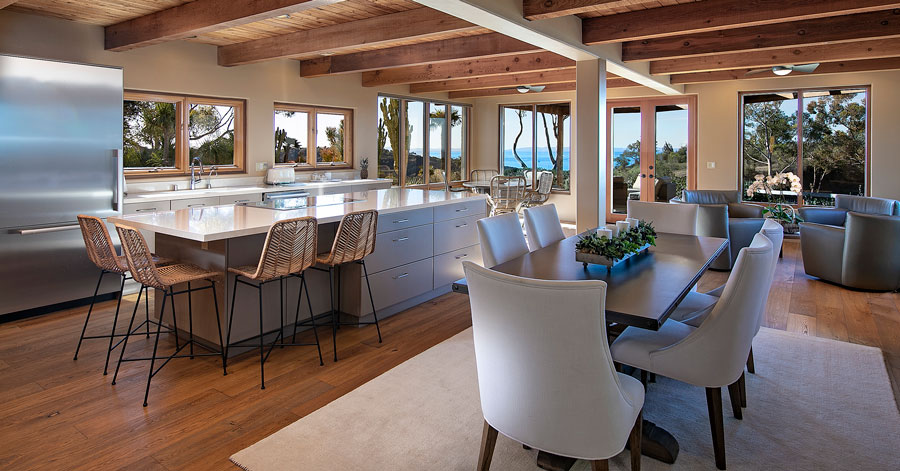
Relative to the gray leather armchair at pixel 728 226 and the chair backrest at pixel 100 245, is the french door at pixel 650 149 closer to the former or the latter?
the gray leather armchair at pixel 728 226

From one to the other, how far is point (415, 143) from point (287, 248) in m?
6.81

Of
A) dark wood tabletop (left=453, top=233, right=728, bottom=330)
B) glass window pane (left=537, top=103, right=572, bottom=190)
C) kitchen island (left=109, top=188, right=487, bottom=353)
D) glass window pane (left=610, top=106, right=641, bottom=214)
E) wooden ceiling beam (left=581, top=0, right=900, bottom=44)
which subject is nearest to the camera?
dark wood tabletop (left=453, top=233, right=728, bottom=330)

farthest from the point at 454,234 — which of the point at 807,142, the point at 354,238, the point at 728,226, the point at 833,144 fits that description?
the point at 833,144

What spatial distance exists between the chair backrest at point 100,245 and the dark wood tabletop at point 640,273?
7.00 feet

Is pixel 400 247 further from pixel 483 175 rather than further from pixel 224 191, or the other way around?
pixel 483 175

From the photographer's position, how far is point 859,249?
5.18 m

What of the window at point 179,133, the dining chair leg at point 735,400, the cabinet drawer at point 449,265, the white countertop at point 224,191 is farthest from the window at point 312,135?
the dining chair leg at point 735,400

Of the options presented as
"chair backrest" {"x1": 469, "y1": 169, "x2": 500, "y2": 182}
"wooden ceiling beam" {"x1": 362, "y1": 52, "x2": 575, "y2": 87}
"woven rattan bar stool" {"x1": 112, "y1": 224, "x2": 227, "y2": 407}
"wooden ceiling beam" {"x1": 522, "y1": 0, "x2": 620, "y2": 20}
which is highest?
"wooden ceiling beam" {"x1": 362, "y1": 52, "x2": 575, "y2": 87}

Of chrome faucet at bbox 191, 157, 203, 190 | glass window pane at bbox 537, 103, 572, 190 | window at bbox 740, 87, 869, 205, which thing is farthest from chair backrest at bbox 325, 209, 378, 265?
glass window pane at bbox 537, 103, 572, 190

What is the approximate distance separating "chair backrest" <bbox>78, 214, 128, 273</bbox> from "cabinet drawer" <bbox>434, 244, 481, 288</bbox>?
239cm

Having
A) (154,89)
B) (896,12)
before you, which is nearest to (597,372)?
(896,12)

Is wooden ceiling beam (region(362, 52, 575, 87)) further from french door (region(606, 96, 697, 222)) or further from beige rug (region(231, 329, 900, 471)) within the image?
beige rug (region(231, 329, 900, 471))

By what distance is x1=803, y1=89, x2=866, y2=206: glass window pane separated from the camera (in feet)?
26.6

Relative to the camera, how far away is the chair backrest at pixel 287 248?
3074mm
